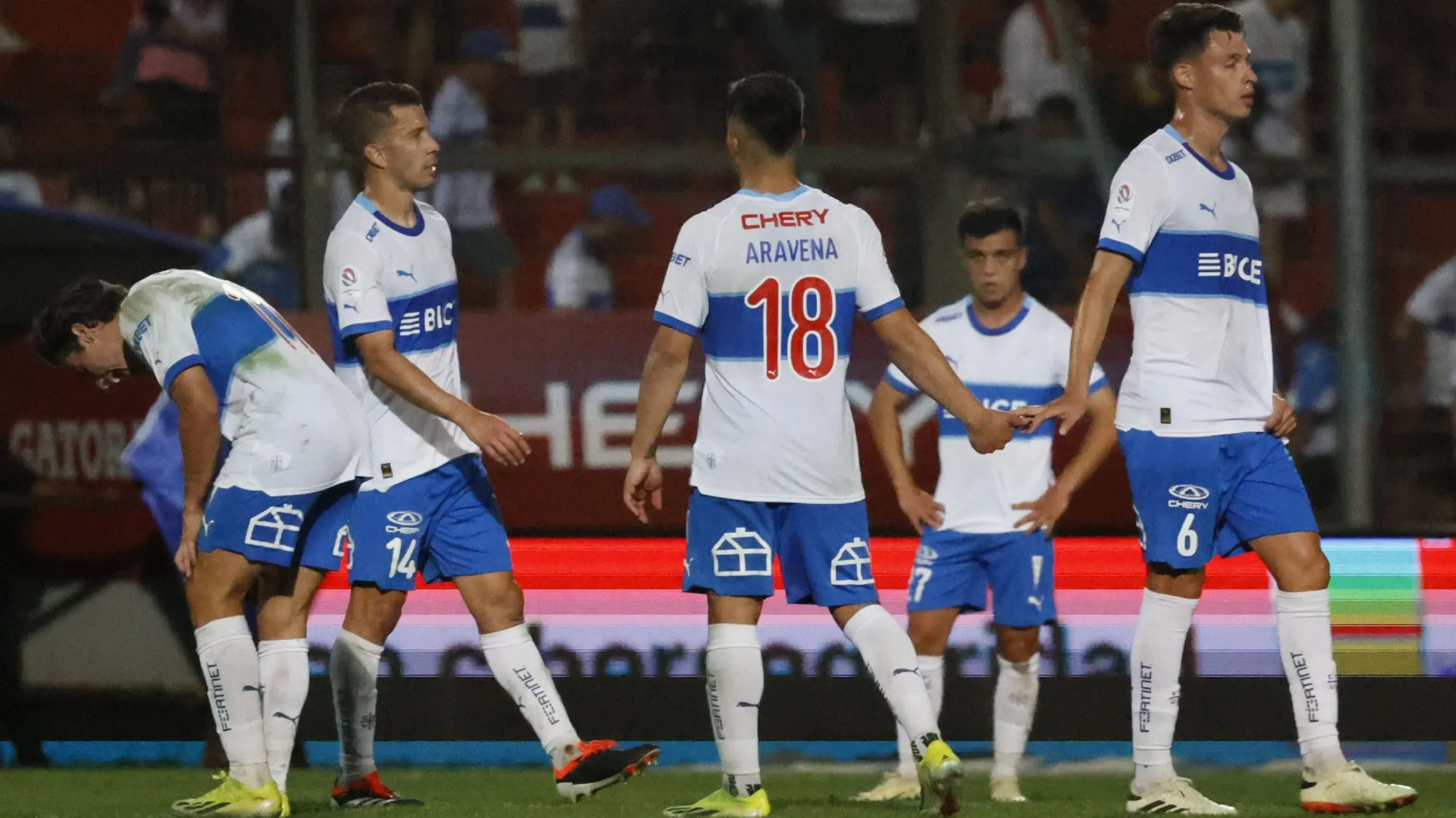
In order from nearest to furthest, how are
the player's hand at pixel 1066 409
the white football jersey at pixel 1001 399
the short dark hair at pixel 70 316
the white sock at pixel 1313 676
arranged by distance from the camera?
the player's hand at pixel 1066 409 → the white sock at pixel 1313 676 → the short dark hair at pixel 70 316 → the white football jersey at pixel 1001 399

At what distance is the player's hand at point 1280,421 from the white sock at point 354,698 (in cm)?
251

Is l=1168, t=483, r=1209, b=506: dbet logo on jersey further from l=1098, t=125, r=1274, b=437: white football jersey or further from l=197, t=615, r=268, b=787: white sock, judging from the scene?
l=197, t=615, r=268, b=787: white sock

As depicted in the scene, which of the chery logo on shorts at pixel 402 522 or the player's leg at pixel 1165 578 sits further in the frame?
the chery logo on shorts at pixel 402 522

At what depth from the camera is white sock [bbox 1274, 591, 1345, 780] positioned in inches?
209

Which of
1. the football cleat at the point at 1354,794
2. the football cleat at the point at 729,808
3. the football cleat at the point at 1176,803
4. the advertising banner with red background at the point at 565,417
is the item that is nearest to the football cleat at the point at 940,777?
the football cleat at the point at 729,808

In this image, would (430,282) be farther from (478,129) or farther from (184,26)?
(184,26)

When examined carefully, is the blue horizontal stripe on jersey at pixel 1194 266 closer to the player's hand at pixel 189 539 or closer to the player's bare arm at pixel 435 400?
the player's bare arm at pixel 435 400

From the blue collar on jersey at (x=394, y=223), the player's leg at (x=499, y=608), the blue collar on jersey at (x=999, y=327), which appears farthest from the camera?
the blue collar on jersey at (x=999, y=327)

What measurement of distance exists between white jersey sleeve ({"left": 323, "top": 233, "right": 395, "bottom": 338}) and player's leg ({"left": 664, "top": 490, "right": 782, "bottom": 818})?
1.07 metres

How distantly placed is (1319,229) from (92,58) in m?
4.48

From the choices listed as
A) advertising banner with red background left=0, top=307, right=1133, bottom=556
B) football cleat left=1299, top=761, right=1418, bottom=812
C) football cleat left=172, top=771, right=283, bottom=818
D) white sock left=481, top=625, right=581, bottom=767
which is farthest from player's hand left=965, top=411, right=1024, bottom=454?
advertising banner with red background left=0, top=307, right=1133, bottom=556

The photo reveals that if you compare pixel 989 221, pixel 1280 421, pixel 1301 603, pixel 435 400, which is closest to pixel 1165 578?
pixel 1301 603

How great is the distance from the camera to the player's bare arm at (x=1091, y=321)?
5.27 m

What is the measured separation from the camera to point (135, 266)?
25.3 feet
